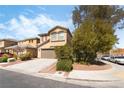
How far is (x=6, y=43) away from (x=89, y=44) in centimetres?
1803

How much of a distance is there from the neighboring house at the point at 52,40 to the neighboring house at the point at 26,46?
0.99m

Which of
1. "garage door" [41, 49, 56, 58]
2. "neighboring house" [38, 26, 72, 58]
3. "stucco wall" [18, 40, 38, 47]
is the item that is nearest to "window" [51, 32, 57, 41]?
"neighboring house" [38, 26, 72, 58]

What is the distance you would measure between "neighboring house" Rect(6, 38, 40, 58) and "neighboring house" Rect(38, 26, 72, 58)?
99 centimetres

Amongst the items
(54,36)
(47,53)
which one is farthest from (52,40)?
(47,53)

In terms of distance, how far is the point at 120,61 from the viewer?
24812mm

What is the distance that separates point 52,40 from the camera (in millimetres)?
26406

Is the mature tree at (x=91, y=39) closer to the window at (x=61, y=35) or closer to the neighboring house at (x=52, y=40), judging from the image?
the neighboring house at (x=52, y=40)

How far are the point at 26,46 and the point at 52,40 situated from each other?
5.21 metres

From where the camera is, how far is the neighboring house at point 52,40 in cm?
2411

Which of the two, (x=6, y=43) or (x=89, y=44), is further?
(x=6, y=43)
